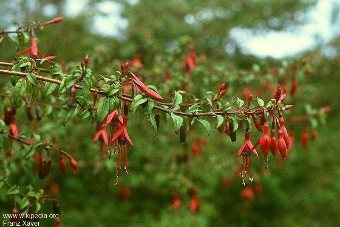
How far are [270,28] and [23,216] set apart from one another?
5.62m

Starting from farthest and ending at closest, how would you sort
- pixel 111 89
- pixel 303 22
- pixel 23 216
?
1. pixel 303 22
2. pixel 23 216
3. pixel 111 89

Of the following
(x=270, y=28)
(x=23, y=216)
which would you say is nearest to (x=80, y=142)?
(x=23, y=216)

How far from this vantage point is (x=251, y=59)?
307 inches

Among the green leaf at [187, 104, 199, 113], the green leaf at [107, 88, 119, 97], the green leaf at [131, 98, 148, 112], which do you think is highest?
the green leaf at [107, 88, 119, 97]

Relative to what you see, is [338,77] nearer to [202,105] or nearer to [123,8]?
[123,8]

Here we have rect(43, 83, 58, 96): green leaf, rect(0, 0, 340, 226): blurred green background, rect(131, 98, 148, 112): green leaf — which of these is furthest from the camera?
rect(0, 0, 340, 226): blurred green background

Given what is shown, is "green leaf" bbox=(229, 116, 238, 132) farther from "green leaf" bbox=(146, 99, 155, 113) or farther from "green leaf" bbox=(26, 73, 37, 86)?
"green leaf" bbox=(26, 73, 37, 86)

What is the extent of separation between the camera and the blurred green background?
4441 mm

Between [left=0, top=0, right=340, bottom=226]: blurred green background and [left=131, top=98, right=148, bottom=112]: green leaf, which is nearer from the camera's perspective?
[left=131, top=98, right=148, bottom=112]: green leaf

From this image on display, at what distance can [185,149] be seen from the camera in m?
4.54

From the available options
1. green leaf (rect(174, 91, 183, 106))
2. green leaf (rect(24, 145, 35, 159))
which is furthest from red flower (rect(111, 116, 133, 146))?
green leaf (rect(24, 145, 35, 159))

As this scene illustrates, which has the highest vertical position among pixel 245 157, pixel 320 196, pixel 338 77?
pixel 338 77

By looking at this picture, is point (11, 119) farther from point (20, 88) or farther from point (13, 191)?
point (20, 88)

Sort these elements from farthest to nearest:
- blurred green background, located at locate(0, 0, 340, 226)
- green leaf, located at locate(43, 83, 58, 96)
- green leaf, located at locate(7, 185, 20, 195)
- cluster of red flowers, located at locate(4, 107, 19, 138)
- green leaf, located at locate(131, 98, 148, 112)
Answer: blurred green background, located at locate(0, 0, 340, 226), cluster of red flowers, located at locate(4, 107, 19, 138), green leaf, located at locate(7, 185, 20, 195), green leaf, located at locate(43, 83, 58, 96), green leaf, located at locate(131, 98, 148, 112)
